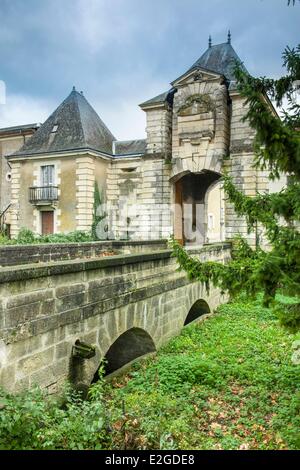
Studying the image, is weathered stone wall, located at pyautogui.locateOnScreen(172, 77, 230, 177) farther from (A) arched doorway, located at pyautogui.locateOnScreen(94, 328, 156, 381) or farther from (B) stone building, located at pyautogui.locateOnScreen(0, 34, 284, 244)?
(A) arched doorway, located at pyautogui.locateOnScreen(94, 328, 156, 381)

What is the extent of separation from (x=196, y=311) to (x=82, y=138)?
12.7m

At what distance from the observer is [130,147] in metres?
21.1

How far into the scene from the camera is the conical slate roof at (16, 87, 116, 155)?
66.2 feet

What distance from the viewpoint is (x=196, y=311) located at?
11.3m

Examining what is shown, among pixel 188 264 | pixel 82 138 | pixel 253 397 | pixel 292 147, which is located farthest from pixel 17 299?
pixel 82 138

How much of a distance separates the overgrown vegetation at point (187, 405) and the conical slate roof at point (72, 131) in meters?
14.5

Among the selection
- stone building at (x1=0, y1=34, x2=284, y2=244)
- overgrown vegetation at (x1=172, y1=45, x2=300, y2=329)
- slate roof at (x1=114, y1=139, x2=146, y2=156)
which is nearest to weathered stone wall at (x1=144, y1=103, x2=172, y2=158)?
stone building at (x1=0, y1=34, x2=284, y2=244)

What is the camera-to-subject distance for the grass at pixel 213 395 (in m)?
4.07

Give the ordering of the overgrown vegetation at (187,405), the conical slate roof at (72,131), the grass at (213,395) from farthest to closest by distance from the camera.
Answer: the conical slate roof at (72,131) → the grass at (213,395) → the overgrown vegetation at (187,405)

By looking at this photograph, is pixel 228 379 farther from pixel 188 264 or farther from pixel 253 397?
pixel 188 264

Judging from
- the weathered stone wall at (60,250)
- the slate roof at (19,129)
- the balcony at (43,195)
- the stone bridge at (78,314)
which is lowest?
the stone bridge at (78,314)

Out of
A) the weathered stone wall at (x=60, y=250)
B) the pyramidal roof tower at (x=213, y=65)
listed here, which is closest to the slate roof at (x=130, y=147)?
the pyramidal roof tower at (x=213, y=65)

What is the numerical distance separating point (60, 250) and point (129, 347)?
3871 millimetres

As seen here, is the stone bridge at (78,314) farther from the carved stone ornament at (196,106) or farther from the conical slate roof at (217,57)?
the conical slate roof at (217,57)
